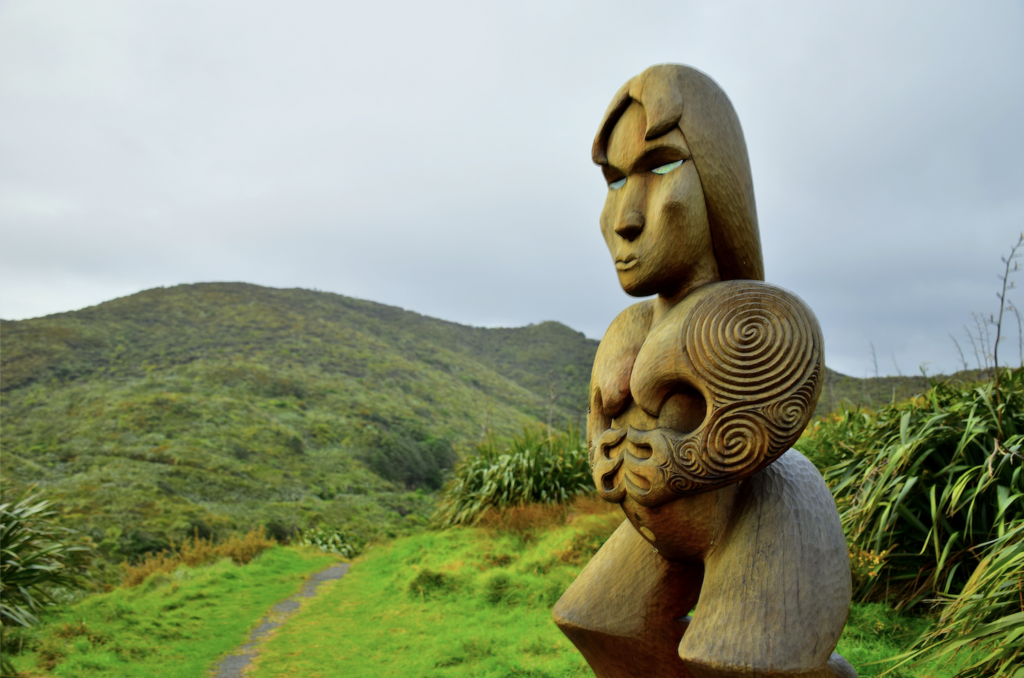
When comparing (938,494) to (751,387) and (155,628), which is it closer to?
(751,387)

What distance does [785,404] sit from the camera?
179cm

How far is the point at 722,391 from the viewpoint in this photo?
1820 mm

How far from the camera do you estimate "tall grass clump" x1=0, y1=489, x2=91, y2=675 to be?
532cm

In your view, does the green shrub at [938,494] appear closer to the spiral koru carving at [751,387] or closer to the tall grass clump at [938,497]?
the tall grass clump at [938,497]

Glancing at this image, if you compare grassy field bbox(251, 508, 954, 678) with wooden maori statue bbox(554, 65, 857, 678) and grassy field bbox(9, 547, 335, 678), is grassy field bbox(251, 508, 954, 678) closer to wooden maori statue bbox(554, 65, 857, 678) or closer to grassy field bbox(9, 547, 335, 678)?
grassy field bbox(9, 547, 335, 678)

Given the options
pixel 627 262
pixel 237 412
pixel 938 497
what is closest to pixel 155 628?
pixel 627 262

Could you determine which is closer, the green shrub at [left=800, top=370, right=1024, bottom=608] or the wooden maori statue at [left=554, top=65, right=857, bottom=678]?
the wooden maori statue at [left=554, top=65, right=857, bottom=678]

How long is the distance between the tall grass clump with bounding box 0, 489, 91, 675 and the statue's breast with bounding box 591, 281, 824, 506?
5521mm

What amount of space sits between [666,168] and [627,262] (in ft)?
1.09

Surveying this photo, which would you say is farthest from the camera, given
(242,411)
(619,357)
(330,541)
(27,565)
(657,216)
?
(242,411)

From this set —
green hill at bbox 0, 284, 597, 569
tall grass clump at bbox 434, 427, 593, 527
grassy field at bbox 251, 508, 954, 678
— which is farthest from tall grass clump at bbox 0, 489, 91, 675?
tall grass clump at bbox 434, 427, 593, 527

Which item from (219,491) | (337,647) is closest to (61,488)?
(219,491)

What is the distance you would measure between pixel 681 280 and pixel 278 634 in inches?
208

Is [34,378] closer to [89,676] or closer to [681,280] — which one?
[89,676]
